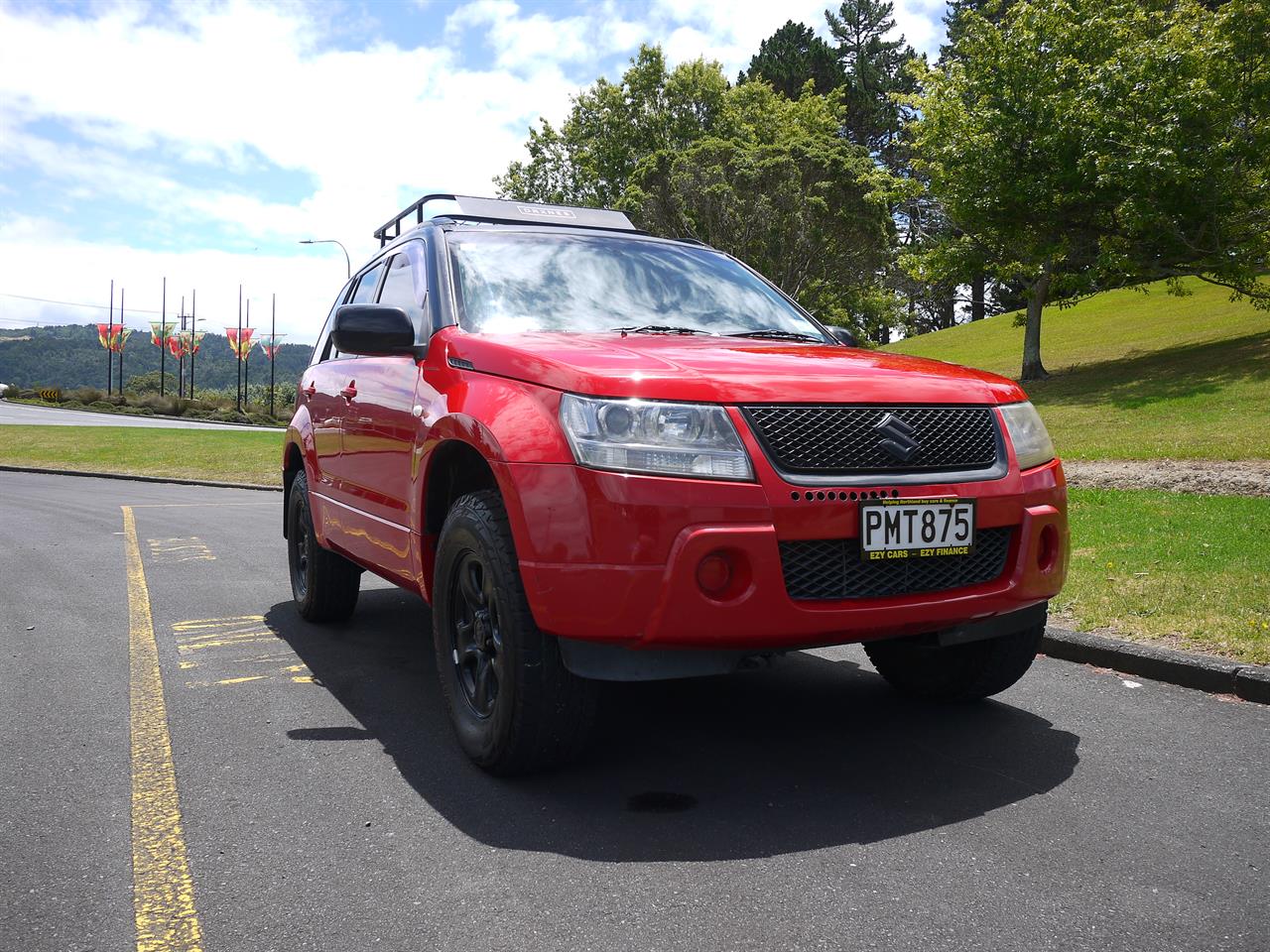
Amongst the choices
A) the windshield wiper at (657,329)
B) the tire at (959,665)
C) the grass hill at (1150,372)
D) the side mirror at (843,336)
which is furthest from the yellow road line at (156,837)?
the grass hill at (1150,372)

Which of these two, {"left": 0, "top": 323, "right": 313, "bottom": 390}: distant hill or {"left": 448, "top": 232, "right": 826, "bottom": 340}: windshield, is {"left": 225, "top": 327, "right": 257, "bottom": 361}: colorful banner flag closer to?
{"left": 448, "top": 232, "right": 826, "bottom": 340}: windshield

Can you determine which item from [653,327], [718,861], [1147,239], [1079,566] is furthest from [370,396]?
[1147,239]

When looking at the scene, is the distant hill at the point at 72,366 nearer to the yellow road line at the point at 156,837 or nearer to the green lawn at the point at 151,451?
the green lawn at the point at 151,451

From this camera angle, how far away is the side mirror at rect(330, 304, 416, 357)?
4180mm

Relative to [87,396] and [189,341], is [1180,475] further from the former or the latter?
[189,341]

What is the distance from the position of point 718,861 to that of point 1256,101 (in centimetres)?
2766

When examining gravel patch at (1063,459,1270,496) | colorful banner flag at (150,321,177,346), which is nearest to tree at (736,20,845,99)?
colorful banner flag at (150,321,177,346)

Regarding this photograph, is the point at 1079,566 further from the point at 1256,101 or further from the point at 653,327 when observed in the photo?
the point at 1256,101

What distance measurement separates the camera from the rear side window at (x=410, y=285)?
4.58 metres

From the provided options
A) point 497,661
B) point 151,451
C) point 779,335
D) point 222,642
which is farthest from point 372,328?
point 151,451

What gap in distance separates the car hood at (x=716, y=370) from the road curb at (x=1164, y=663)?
179 centimetres

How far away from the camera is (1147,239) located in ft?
86.1

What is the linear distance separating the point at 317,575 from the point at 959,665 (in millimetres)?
3587

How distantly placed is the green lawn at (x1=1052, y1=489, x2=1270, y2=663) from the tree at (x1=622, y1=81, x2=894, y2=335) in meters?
25.6
